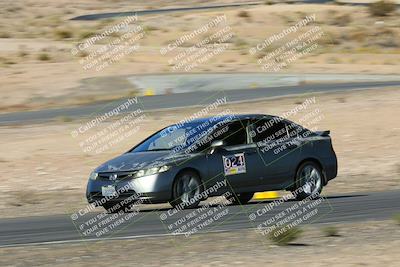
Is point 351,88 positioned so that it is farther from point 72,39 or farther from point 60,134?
point 72,39

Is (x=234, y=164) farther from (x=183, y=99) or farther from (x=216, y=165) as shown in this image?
(x=183, y=99)

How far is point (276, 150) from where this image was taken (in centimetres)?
1775

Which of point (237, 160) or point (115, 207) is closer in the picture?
point (115, 207)

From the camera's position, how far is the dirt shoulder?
11117mm

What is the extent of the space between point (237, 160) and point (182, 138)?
0.96 meters

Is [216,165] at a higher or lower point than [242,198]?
higher

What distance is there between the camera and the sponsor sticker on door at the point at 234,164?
56.0 ft

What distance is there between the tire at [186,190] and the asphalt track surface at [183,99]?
1522cm

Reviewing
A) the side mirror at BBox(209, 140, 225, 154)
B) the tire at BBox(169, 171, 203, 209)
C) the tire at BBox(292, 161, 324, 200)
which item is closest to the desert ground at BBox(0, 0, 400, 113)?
the tire at BBox(292, 161, 324, 200)

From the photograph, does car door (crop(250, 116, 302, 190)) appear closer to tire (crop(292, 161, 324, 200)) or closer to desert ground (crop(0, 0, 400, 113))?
tire (crop(292, 161, 324, 200))

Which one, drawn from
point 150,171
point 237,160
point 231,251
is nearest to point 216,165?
point 237,160

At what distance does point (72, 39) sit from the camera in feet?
203

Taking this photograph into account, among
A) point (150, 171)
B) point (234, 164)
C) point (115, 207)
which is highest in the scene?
point (150, 171)

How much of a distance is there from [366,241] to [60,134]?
17124mm
